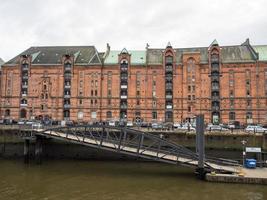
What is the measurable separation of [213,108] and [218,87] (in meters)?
5.07

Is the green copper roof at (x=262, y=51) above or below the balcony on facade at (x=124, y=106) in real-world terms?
above

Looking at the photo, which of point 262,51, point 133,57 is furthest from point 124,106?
point 262,51

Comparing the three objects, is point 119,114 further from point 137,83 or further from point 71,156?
point 71,156

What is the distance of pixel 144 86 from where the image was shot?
73.6 metres

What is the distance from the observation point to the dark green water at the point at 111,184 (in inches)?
961

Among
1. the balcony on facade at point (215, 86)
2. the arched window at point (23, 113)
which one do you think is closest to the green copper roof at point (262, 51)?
the balcony on facade at point (215, 86)

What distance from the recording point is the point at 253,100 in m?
69.3

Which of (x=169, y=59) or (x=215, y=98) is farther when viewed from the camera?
(x=169, y=59)

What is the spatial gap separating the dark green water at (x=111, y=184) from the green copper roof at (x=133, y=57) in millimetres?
41821

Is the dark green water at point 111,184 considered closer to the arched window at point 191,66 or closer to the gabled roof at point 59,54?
the arched window at point 191,66

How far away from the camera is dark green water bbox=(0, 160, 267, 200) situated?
24.4 meters

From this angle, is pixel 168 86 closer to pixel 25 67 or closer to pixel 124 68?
pixel 124 68

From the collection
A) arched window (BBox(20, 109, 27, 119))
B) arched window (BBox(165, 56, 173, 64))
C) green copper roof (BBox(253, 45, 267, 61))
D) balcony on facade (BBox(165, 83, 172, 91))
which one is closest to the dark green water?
balcony on facade (BBox(165, 83, 172, 91))

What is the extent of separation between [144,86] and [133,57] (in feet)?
29.7
